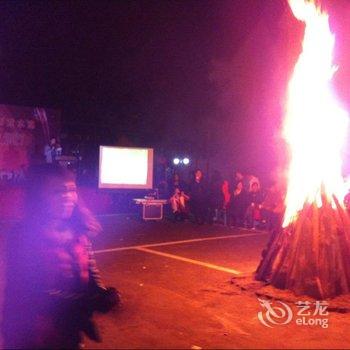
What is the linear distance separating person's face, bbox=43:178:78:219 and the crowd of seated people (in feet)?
38.0

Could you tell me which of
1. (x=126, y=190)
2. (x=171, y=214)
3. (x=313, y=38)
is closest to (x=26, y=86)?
(x=126, y=190)

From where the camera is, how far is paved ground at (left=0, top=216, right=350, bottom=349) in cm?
545

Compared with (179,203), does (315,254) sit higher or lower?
lower

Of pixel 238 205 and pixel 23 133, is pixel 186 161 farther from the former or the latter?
pixel 23 133

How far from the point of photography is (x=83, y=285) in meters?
3.88

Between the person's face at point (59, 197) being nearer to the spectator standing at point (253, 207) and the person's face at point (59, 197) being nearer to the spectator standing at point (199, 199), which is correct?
the spectator standing at point (253, 207)

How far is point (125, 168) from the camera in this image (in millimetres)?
17844

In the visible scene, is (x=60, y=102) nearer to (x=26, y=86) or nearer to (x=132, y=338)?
(x=26, y=86)

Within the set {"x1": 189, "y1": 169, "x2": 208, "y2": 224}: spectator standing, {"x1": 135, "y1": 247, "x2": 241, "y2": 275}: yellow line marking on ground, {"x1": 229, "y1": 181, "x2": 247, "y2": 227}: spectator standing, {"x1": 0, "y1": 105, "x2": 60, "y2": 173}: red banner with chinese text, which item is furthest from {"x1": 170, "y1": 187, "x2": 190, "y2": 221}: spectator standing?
{"x1": 135, "y1": 247, "x2": 241, "y2": 275}: yellow line marking on ground

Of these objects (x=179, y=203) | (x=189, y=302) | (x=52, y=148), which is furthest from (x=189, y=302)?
(x=52, y=148)

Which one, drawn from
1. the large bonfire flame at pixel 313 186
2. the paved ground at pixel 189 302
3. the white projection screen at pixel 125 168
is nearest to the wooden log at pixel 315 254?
the large bonfire flame at pixel 313 186

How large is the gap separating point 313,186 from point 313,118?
1.10m

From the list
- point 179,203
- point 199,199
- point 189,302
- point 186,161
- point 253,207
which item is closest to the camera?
point 189,302

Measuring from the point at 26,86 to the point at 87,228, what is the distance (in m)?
24.4
